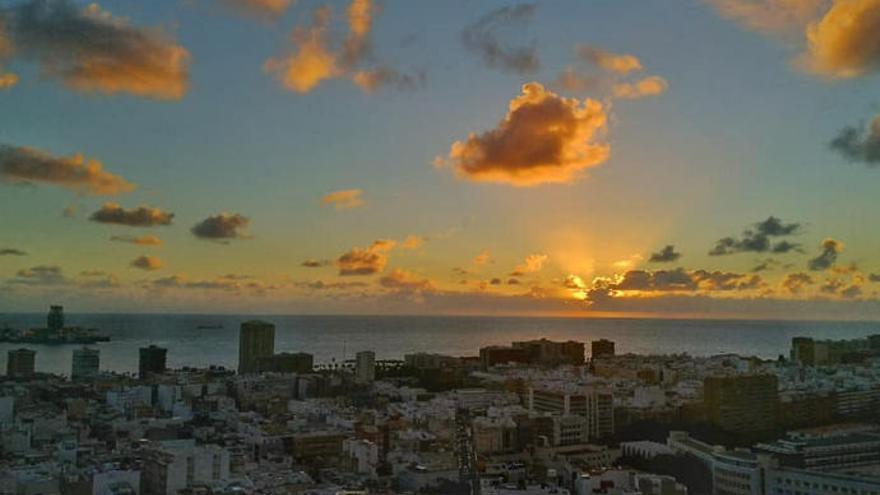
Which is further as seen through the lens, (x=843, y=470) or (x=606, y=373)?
(x=606, y=373)

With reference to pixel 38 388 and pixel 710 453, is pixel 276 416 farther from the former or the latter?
pixel 710 453

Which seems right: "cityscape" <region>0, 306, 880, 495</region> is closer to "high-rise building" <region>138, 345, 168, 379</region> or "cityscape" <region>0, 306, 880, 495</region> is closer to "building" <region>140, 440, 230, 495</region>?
"building" <region>140, 440, 230, 495</region>

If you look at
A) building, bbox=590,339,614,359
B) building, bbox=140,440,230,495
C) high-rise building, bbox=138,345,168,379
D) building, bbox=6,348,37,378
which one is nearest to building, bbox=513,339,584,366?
building, bbox=590,339,614,359

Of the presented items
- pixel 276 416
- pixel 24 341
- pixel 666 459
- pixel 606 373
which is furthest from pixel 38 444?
pixel 24 341

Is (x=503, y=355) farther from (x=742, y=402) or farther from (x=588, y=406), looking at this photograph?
(x=742, y=402)

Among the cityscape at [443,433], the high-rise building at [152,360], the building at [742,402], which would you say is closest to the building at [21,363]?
the cityscape at [443,433]
